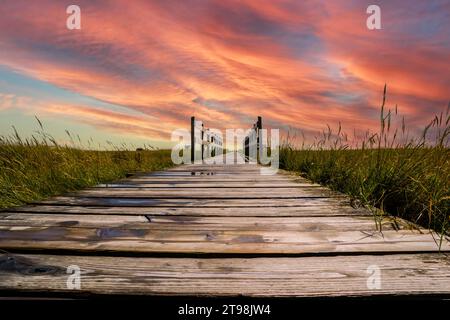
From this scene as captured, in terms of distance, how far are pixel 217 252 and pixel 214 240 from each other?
174 mm

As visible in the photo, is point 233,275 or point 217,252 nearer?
point 233,275

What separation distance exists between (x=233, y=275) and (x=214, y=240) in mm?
395

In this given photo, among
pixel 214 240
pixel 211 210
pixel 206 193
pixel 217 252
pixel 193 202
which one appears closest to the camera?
pixel 217 252

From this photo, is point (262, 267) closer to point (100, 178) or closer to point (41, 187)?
point (41, 187)

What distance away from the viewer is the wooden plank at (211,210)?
2.08 metres

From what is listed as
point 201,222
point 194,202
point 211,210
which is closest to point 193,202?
point 194,202

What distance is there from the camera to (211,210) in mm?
2221

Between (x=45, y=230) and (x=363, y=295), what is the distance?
143 cm

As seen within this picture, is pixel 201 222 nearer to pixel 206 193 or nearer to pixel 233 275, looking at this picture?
pixel 233 275

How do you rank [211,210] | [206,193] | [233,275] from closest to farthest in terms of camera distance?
[233,275] → [211,210] → [206,193]

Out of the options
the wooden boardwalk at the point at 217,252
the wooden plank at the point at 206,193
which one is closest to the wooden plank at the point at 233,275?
the wooden boardwalk at the point at 217,252

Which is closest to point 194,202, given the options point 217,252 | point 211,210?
point 211,210

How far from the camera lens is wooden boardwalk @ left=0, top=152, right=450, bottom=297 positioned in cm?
102
